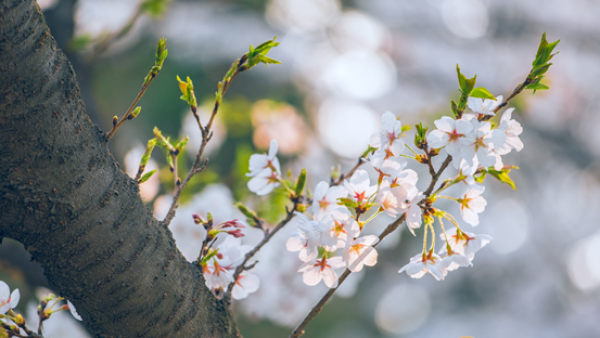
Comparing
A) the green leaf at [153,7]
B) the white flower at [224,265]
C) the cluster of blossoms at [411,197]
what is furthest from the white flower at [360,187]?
the green leaf at [153,7]

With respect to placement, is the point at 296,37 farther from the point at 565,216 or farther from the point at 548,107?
the point at 565,216

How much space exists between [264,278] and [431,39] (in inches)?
81.8

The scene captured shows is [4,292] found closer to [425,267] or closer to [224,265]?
[224,265]

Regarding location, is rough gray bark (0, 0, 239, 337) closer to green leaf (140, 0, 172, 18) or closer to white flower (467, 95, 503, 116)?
white flower (467, 95, 503, 116)

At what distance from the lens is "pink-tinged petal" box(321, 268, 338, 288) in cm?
24

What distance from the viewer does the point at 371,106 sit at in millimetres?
2297

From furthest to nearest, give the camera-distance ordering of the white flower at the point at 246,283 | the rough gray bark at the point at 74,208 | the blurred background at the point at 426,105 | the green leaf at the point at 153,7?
the blurred background at the point at 426,105 < the green leaf at the point at 153,7 < the white flower at the point at 246,283 < the rough gray bark at the point at 74,208

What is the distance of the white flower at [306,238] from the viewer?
219 mm

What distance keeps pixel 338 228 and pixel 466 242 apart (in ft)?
0.32

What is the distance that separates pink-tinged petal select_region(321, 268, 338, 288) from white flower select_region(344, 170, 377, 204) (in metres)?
0.05

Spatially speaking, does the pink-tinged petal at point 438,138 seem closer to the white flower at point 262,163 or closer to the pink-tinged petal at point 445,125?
the pink-tinged petal at point 445,125

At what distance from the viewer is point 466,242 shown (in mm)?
250

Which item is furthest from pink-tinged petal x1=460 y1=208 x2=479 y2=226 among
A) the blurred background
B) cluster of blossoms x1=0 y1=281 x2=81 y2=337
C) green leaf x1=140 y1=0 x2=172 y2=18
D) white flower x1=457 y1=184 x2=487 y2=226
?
the blurred background

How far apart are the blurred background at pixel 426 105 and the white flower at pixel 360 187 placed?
82 centimetres
